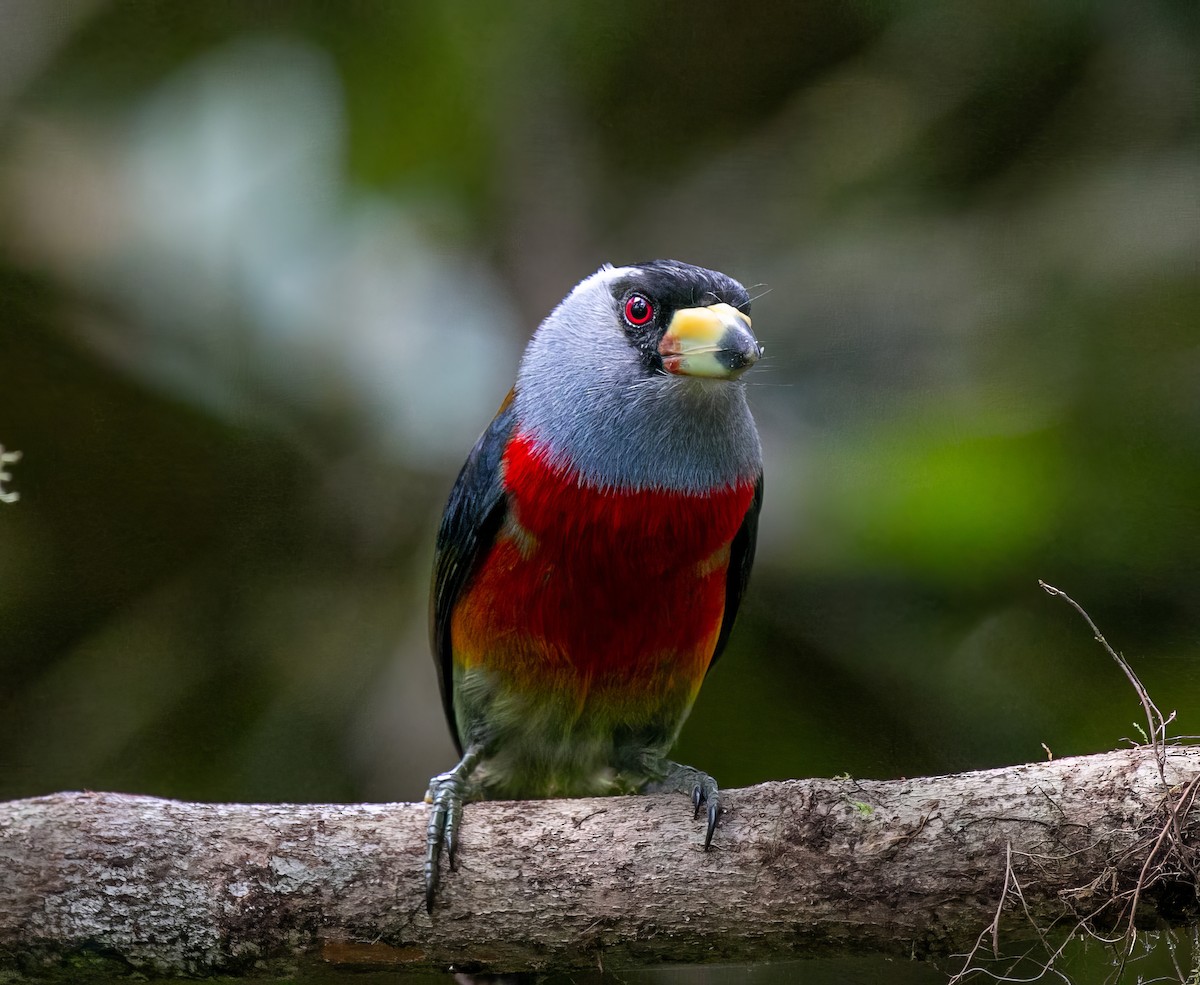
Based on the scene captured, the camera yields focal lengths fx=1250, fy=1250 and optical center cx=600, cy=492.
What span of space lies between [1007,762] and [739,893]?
1.80m

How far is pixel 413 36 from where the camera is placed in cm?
489

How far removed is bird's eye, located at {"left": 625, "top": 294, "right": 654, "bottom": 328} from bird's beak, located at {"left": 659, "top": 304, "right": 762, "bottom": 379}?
0.08 metres

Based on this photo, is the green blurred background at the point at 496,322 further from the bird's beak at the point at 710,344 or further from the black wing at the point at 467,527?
the bird's beak at the point at 710,344

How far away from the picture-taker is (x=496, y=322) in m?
4.81

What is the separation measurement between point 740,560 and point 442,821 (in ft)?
3.91

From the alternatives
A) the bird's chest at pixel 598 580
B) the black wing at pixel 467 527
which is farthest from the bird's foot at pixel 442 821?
the black wing at pixel 467 527

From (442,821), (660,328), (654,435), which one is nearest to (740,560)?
(654,435)

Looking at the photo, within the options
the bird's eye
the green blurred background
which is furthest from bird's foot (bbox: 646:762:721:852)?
the bird's eye

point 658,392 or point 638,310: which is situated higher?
point 638,310

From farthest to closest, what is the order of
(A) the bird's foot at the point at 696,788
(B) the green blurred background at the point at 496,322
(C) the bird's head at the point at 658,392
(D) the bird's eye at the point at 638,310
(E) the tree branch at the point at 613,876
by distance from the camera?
(B) the green blurred background at the point at 496,322
(D) the bird's eye at the point at 638,310
(C) the bird's head at the point at 658,392
(A) the bird's foot at the point at 696,788
(E) the tree branch at the point at 613,876

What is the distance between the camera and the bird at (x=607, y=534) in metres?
3.12

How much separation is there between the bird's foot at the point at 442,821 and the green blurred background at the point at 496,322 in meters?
1.26

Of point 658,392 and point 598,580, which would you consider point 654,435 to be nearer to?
point 658,392

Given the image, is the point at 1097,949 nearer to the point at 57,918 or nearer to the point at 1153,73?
the point at 57,918
